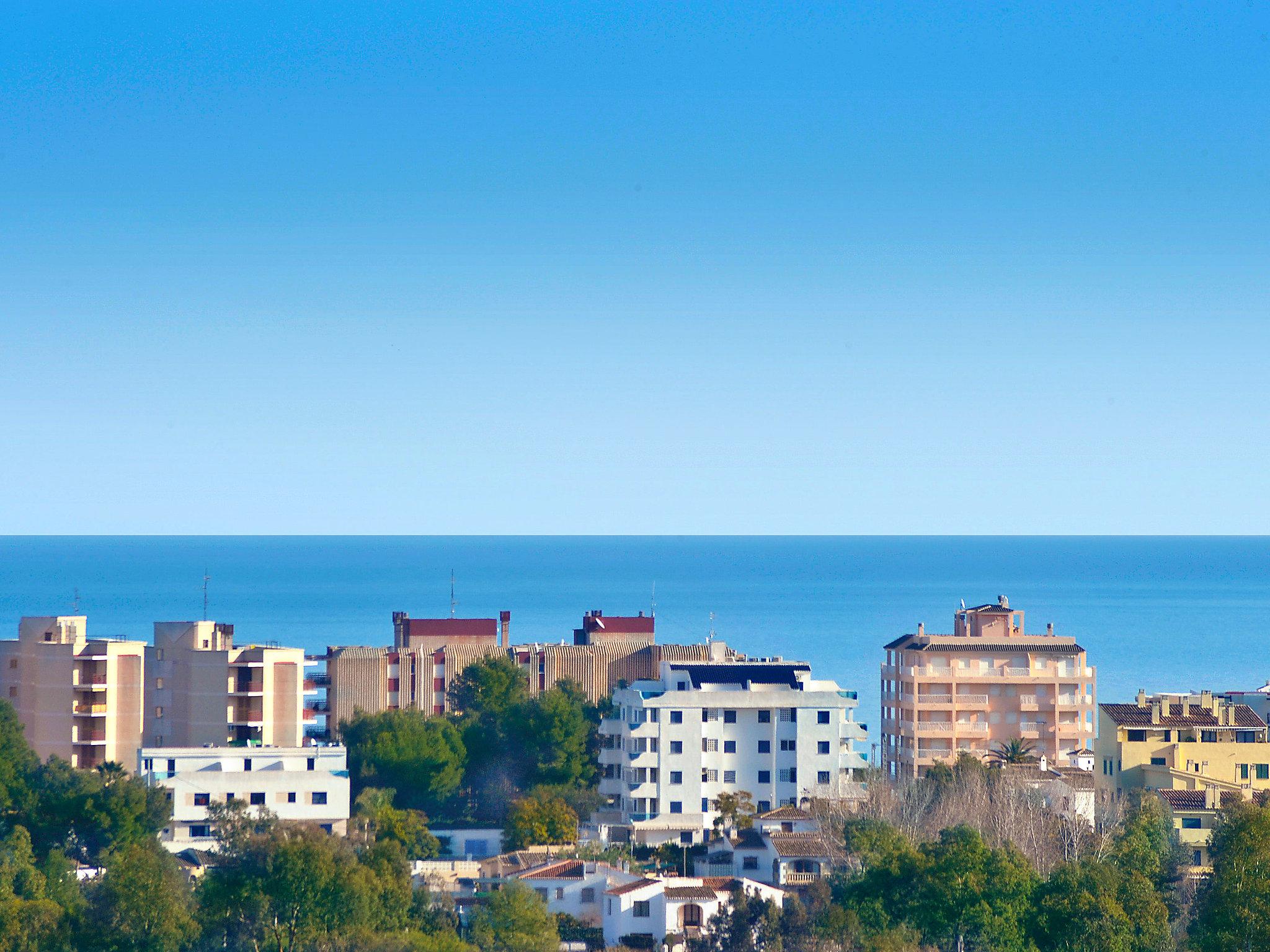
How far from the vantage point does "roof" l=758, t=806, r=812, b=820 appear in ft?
162

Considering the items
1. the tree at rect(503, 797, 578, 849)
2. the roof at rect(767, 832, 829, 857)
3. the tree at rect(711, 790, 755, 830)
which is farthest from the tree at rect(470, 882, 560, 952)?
the tree at rect(711, 790, 755, 830)

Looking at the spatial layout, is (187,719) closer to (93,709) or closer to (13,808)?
(93,709)

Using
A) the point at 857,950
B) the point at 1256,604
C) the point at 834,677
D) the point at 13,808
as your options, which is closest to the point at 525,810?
the point at 13,808

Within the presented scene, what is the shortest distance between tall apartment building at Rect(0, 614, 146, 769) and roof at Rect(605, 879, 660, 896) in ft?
78.8

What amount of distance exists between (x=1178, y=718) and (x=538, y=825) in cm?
2035

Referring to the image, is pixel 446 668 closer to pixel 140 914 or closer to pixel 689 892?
pixel 689 892

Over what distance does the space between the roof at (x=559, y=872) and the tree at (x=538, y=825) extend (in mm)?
5306

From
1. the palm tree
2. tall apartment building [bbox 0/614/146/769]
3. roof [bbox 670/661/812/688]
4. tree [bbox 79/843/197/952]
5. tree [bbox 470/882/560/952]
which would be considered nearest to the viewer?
tree [bbox 79/843/197/952]

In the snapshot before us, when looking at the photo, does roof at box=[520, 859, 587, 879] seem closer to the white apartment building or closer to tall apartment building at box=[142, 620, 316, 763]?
A: the white apartment building

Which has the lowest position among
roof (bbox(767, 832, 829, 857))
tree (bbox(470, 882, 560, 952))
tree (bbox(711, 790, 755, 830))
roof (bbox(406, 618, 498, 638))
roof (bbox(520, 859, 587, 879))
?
tree (bbox(470, 882, 560, 952))

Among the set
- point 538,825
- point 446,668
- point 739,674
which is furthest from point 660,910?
point 446,668

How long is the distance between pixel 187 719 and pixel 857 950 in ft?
100

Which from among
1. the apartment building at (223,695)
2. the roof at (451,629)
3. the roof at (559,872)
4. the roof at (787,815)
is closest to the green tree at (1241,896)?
the roof at (559,872)

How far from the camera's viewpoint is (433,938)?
121 ft
